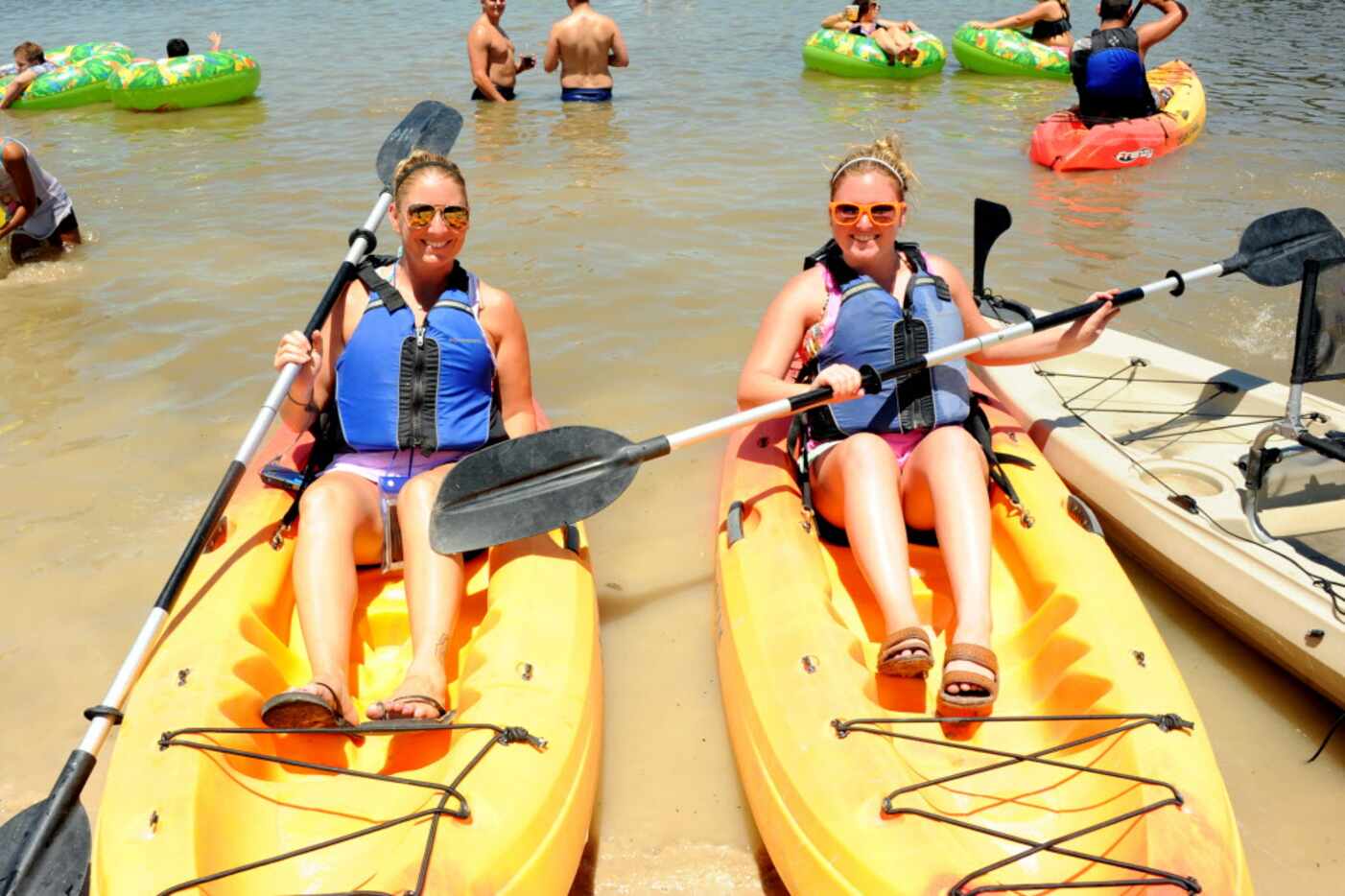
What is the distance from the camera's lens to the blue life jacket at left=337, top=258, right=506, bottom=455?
10.3 ft

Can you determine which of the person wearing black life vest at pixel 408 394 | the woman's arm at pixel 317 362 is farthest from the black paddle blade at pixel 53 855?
the woman's arm at pixel 317 362

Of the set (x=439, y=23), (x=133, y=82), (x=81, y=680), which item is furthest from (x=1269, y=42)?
(x=81, y=680)

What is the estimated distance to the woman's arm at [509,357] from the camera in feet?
10.7

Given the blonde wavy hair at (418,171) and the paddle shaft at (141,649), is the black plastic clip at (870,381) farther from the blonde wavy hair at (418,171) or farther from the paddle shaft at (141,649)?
the paddle shaft at (141,649)

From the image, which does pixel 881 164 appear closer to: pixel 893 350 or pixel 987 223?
pixel 893 350

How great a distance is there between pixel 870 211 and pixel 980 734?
1.42 meters

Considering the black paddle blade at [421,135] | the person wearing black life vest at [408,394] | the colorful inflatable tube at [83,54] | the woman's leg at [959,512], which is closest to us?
the woman's leg at [959,512]

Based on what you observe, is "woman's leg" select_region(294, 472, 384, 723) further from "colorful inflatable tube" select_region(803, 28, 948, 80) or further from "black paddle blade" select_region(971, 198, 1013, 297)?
"colorful inflatable tube" select_region(803, 28, 948, 80)

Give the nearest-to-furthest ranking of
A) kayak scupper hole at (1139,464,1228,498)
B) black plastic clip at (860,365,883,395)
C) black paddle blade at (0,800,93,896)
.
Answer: black paddle blade at (0,800,93,896) < black plastic clip at (860,365,883,395) < kayak scupper hole at (1139,464,1228,498)

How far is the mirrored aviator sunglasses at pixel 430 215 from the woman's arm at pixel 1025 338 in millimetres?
1416

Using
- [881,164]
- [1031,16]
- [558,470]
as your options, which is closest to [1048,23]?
[1031,16]

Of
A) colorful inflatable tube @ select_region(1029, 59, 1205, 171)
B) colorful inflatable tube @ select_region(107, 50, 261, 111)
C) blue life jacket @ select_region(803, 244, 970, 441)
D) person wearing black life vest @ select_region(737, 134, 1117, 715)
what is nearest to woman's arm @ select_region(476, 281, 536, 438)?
person wearing black life vest @ select_region(737, 134, 1117, 715)

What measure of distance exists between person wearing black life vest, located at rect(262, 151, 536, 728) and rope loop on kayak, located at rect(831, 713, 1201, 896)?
3.84 ft

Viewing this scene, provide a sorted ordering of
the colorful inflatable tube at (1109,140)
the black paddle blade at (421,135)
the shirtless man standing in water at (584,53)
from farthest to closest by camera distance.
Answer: the shirtless man standing in water at (584,53), the colorful inflatable tube at (1109,140), the black paddle blade at (421,135)
